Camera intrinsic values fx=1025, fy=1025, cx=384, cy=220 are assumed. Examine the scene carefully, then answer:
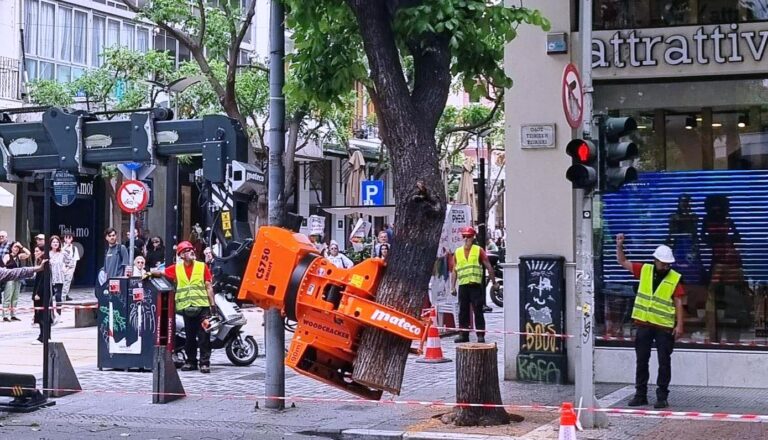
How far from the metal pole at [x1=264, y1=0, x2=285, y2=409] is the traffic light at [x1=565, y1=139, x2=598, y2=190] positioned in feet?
10.5

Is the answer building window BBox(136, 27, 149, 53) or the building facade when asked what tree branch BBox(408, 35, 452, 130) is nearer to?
the building facade

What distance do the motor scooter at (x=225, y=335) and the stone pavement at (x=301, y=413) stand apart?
437mm

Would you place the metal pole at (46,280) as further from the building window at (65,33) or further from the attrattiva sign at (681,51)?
the building window at (65,33)

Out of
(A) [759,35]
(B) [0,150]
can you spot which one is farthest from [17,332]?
(A) [759,35]

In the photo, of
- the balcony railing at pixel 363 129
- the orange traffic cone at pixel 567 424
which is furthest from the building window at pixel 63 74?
the orange traffic cone at pixel 567 424

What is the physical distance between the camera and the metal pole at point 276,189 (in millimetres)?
10961

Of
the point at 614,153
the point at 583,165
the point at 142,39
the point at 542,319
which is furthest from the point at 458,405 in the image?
the point at 142,39

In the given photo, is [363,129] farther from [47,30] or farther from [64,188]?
[64,188]

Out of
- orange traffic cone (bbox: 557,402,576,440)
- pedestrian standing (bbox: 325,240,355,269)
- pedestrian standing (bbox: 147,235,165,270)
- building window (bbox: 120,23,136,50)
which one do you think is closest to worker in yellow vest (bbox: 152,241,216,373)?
pedestrian standing (bbox: 325,240,355,269)

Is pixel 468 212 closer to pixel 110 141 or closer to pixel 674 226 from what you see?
pixel 674 226

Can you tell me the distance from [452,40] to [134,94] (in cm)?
1983

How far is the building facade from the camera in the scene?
12391 mm

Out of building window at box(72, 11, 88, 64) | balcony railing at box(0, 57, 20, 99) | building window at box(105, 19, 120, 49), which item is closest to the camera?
balcony railing at box(0, 57, 20, 99)

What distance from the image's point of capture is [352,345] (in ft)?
31.9
